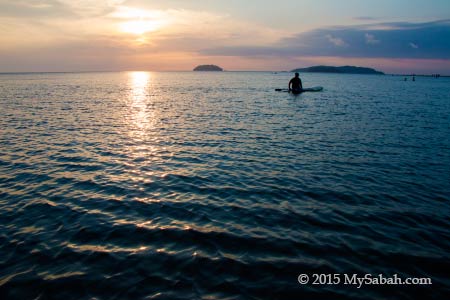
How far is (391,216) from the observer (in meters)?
11.8

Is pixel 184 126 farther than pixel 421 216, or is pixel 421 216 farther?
pixel 184 126

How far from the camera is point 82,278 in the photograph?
26.6 ft

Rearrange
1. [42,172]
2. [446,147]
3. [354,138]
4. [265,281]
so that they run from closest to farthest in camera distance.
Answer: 1. [265,281]
2. [42,172]
3. [446,147]
4. [354,138]

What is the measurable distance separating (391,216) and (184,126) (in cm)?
2475

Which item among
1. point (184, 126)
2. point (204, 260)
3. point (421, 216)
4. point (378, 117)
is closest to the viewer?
point (204, 260)

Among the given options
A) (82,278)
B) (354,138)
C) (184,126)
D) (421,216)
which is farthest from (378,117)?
(82,278)

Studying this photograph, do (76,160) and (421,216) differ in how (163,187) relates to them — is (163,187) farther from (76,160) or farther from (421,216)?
(421,216)

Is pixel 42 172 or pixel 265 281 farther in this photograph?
pixel 42 172

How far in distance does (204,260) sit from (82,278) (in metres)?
3.50

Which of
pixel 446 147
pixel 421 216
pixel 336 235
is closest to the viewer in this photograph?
pixel 336 235

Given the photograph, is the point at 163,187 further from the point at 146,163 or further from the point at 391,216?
the point at 391,216

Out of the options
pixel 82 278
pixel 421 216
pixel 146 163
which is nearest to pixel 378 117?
pixel 421 216

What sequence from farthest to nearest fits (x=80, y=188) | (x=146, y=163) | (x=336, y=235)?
(x=146, y=163)
(x=80, y=188)
(x=336, y=235)

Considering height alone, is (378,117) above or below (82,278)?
above
